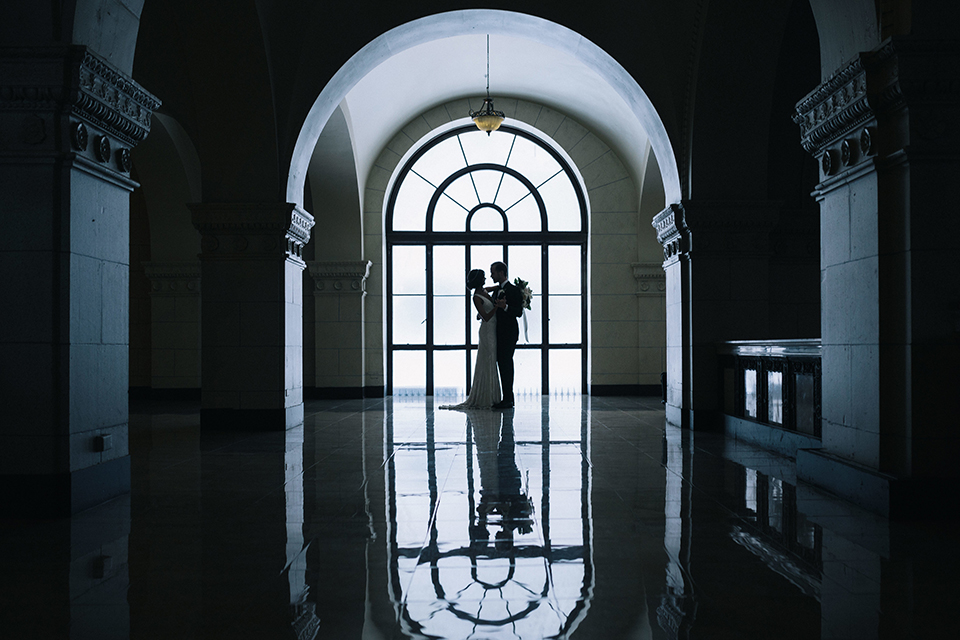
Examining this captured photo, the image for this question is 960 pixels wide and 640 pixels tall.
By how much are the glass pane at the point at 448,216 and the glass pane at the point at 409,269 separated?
1.98 ft

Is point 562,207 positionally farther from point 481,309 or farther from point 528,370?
point 481,309

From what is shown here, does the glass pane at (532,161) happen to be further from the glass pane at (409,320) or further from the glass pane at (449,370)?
the glass pane at (449,370)

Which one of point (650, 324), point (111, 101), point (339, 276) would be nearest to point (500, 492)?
point (111, 101)

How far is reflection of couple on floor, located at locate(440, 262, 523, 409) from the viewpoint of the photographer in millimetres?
10961

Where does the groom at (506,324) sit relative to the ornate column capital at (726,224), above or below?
below

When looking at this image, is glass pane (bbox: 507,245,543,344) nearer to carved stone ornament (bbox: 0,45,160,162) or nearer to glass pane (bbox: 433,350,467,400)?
glass pane (bbox: 433,350,467,400)

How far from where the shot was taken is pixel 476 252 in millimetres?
15352

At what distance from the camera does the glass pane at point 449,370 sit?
15.4m

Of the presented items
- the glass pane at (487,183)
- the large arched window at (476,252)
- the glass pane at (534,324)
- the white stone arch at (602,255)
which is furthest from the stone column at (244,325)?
the glass pane at (534,324)

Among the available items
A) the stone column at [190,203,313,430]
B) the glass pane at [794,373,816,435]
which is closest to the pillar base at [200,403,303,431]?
the stone column at [190,203,313,430]

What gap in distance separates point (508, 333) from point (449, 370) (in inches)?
174

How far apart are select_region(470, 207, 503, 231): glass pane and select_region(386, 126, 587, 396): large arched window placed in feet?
0.07

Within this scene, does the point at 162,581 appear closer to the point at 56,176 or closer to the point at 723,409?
the point at 56,176

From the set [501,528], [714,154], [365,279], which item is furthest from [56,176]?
[365,279]
